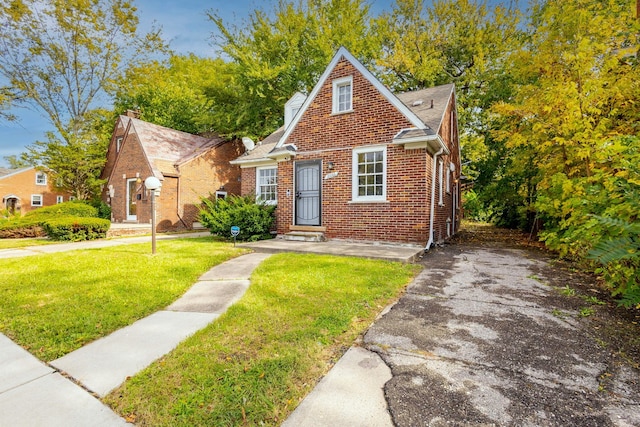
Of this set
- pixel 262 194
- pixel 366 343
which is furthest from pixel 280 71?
pixel 366 343

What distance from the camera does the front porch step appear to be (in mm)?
9508

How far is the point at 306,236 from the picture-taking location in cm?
964

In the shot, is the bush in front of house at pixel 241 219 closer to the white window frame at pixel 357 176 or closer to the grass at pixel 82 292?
the grass at pixel 82 292

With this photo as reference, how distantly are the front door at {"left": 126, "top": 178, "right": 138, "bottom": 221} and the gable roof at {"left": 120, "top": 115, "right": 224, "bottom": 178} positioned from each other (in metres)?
2.05

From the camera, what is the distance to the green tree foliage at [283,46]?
56.0ft

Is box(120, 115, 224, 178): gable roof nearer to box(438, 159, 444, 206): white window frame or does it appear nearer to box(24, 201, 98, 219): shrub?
box(24, 201, 98, 219): shrub

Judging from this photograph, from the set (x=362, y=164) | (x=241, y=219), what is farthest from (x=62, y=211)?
(x=362, y=164)

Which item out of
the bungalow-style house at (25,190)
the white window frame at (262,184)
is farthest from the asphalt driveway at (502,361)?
the bungalow-style house at (25,190)

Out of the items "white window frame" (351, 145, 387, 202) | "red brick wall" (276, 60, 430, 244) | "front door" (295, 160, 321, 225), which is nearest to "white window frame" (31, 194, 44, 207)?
"red brick wall" (276, 60, 430, 244)

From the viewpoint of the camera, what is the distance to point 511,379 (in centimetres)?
223

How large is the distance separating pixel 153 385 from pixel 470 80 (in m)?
21.0

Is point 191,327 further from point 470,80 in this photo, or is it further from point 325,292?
point 470,80

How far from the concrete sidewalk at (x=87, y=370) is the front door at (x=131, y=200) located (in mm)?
14741

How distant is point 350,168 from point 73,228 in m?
10.5
